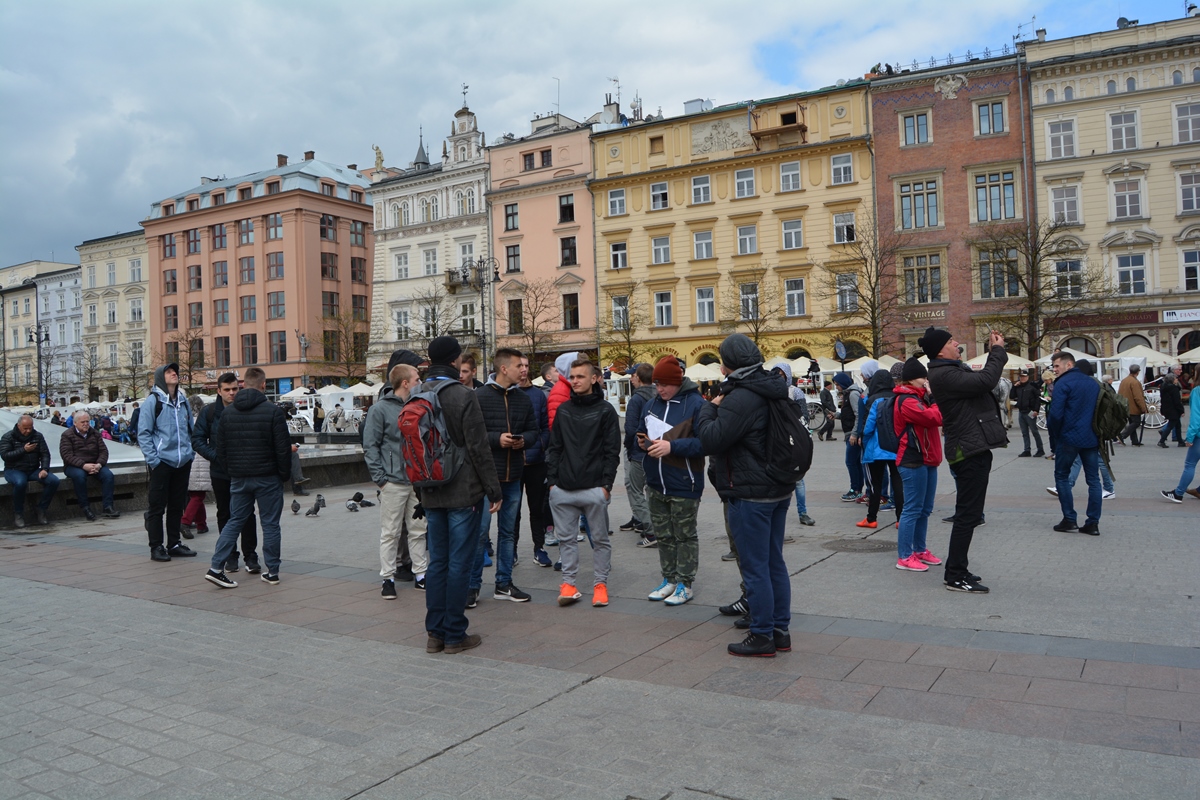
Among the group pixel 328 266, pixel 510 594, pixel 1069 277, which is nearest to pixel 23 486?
pixel 510 594

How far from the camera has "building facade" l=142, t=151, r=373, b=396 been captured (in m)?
64.3

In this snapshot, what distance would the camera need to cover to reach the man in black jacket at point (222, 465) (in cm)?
853

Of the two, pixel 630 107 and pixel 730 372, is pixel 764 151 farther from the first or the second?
pixel 730 372

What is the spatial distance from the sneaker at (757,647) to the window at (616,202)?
4615 cm

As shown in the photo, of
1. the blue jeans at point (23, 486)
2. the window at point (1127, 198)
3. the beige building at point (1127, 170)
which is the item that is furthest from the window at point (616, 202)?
the blue jeans at point (23, 486)

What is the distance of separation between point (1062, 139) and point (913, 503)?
3946cm

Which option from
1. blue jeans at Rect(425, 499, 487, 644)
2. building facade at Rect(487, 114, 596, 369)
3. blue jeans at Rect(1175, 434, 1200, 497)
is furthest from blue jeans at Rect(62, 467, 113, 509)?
building facade at Rect(487, 114, 596, 369)

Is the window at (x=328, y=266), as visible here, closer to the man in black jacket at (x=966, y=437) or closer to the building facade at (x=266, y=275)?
the building facade at (x=266, y=275)

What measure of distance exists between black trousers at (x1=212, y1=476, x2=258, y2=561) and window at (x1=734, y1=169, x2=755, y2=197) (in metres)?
40.6

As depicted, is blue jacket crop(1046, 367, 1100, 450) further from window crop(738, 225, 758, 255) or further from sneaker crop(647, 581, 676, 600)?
window crop(738, 225, 758, 255)

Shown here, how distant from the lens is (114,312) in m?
76.5

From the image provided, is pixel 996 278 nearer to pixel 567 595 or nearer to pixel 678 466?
pixel 678 466

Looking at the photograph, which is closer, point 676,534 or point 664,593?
point 676,534

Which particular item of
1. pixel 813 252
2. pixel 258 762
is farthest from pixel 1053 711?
pixel 813 252
